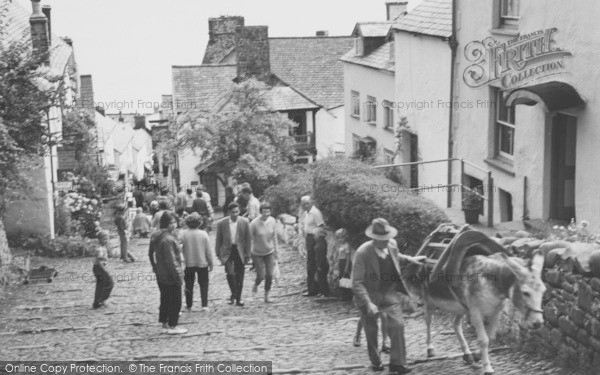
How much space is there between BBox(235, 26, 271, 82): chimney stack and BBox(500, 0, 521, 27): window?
33.1 metres

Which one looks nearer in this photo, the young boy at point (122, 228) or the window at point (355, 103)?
the young boy at point (122, 228)

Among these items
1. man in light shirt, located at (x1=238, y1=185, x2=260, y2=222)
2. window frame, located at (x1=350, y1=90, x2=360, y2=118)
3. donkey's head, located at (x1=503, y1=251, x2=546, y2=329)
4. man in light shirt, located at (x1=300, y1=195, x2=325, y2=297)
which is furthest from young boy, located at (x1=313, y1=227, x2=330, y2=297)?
window frame, located at (x1=350, y1=90, x2=360, y2=118)

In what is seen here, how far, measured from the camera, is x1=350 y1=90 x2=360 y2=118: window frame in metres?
37.8

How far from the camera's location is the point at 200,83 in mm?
54344

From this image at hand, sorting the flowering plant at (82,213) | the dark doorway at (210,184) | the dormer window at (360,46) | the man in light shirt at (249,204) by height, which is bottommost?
the dark doorway at (210,184)

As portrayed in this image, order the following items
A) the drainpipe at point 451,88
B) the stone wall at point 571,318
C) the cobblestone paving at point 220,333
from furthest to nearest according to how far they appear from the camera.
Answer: the drainpipe at point 451,88 → the cobblestone paving at point 220,333 → the stone wall at point 571,318

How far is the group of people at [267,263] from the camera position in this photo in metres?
9.85

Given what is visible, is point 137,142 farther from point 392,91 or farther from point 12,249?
point 12,249

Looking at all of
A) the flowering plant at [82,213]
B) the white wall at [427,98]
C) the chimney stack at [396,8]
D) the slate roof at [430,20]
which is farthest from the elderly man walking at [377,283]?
the chimney stack at [396,8]

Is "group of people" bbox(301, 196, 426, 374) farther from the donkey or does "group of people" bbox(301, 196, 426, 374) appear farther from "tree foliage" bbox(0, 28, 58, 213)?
"tree foliage" bbox(0, 28, 58, 213)

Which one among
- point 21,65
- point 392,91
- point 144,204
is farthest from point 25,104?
point 144,204

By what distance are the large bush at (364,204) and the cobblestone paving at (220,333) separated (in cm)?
141

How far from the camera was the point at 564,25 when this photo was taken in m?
16.2

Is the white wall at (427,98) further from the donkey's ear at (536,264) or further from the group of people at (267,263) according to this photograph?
the donkey's ear at (536,264)
